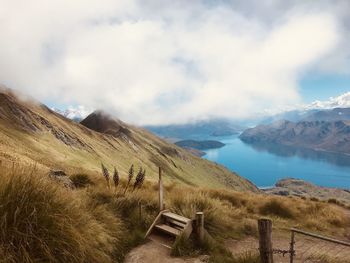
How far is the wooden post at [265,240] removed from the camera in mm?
8133

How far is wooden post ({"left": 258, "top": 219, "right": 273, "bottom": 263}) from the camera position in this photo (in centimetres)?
813

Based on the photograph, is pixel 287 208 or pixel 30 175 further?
pixel 287 208

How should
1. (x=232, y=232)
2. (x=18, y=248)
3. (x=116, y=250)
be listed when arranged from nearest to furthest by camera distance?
(x=18, y=248) < (x=116, y=250) < (x=232, y=232)

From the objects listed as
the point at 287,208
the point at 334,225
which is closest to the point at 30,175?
the point at 287,208

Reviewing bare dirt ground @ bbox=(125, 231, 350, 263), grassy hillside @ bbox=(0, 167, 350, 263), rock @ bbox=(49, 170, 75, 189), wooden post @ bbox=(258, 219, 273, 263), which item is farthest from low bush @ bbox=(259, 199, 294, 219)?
wooden post @ bbox=(258, 219, 273, 263)

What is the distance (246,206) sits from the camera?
21406 millimetres

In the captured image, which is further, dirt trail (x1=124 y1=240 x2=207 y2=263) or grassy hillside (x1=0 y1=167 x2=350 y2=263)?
dirt trail (x1=124 y1=240 x2=207 y2=263)

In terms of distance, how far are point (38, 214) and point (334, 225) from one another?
18507mm

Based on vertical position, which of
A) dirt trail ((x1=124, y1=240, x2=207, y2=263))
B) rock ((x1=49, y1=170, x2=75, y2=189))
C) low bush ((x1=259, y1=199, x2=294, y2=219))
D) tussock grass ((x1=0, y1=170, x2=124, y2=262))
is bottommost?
dirt trail ((x1=124, y1=240, x2=207, y2=263))

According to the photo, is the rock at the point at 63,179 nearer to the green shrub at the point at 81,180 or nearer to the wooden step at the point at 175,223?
the green shrub at the point at 81,180

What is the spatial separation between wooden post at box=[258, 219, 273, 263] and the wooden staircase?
3345mm

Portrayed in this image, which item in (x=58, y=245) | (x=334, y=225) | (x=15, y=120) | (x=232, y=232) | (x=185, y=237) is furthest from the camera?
(x=15, y=120)

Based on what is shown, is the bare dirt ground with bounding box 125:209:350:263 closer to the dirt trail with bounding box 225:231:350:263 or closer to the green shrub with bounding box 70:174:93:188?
the dirt trail with bounding box 225:231:350:263

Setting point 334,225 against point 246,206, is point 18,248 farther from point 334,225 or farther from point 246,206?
point 334,225
